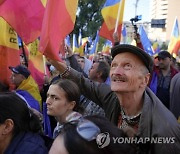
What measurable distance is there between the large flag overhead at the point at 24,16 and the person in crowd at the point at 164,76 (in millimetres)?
2100

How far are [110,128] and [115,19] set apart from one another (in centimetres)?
438

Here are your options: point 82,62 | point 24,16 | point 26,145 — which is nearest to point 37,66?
point 24,16

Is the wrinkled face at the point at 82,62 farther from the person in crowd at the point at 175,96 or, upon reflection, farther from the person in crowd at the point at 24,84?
the person in crowd at the point at 175,96

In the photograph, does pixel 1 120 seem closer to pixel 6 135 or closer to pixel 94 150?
pixel 6 135

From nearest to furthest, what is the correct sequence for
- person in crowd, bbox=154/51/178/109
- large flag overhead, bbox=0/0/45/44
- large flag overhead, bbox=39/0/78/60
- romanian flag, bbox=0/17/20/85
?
large flag overhead, bbox=39/0/78/60, large flag overhead, bbox=0/0/45/44, romanian flag, bbox=0/17/20/85, person in crowd, bbox=154/51/178/109

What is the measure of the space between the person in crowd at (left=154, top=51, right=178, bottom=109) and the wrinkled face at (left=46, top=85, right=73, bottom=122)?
2.42m

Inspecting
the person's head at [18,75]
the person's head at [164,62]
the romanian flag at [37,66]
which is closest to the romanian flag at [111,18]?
the person's head at [164,62]

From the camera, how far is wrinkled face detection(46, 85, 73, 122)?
9.10ft

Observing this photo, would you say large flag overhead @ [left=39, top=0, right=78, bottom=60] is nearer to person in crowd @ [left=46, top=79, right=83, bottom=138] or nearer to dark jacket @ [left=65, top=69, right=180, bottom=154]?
person in crowd @ [left=46, top=79, right=83, bottom=138]

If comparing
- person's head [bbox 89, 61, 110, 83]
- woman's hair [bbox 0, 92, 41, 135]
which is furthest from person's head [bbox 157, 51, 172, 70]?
woman's hair [bbox 0, 92, 41, 135]

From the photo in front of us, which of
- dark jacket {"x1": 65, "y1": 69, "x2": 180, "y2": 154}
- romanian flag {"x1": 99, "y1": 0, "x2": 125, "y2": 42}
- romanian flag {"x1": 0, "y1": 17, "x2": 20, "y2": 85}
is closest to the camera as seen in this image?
dark jacket {"x1": 65, "y1": 69, "x2": 180, "y2": 154}

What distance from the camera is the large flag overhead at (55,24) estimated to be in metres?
2.98

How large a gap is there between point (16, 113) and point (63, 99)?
0.85m

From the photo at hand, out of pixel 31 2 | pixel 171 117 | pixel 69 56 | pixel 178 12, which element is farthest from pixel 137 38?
pixel 178 12
